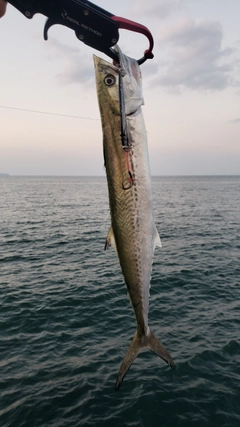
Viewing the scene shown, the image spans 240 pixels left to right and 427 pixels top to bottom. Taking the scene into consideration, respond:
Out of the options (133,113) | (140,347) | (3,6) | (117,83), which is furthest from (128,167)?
(140,347)

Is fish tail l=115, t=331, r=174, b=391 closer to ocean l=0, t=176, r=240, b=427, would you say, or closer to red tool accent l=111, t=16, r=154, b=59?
red tool accent l=111, t=16, r=154, b=59

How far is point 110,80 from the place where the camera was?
3.46m

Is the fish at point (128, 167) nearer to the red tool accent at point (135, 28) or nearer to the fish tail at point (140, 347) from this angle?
the red tool accent at point (135, 28)

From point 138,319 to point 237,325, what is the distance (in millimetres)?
11307

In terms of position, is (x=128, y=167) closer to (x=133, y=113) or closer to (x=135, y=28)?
(x=133, y=113)

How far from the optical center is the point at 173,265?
23047 millimetres

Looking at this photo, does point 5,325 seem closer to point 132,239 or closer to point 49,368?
point 49,368

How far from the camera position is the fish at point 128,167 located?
3.44 m

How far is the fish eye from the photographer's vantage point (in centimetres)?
345

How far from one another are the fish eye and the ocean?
9.27 metres

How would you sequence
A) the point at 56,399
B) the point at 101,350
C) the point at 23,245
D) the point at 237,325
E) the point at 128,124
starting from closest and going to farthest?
the point at 128,124 → the point at 56,399 → the point at 101,350 → the point at 237,325 → the point at 23,245

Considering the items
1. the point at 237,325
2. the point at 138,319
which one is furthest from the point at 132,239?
the point at 237,325

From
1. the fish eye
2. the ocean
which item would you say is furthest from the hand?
the ocean

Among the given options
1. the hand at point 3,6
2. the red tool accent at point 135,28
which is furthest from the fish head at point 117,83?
the hand at point 3,6
